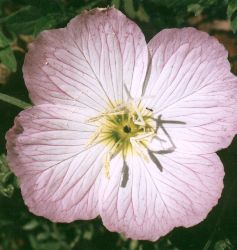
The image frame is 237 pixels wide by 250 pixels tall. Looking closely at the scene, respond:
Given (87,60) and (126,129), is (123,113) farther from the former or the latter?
(87,60)

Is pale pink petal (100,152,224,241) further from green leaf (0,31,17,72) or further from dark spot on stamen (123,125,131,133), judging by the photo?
green leaf (0,31,17,72)

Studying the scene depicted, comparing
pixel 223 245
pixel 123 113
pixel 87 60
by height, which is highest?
pixel 87 60

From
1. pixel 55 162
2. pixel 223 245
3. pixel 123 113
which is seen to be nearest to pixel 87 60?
pixel 123 113

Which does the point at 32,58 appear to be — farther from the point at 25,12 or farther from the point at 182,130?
the point at 182,130

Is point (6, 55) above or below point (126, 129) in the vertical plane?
above

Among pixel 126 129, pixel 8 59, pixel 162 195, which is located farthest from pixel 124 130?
pixel 8 59

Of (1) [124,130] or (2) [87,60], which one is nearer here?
(2) [87,60]

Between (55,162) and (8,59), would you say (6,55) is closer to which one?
(8,59)
